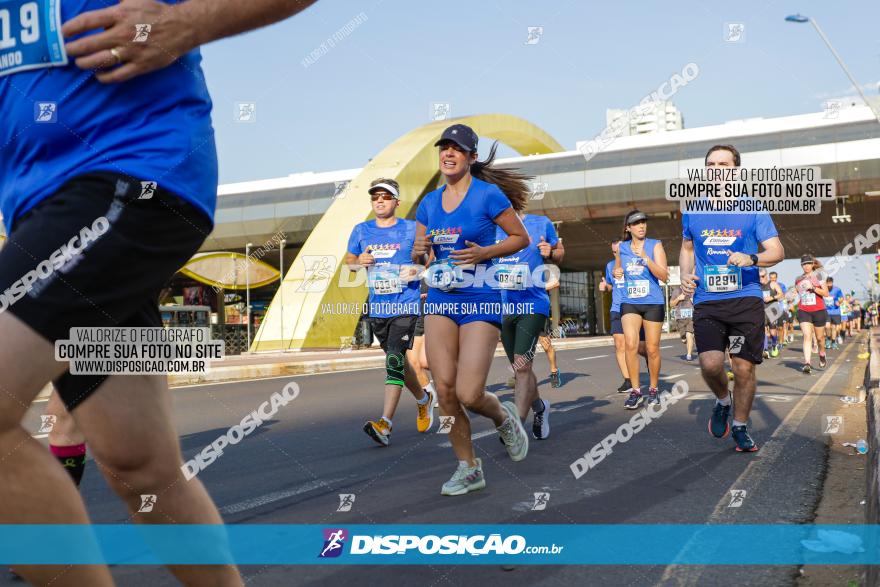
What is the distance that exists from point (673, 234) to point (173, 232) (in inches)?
1735

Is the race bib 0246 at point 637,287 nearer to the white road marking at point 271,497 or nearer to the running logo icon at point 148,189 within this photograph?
the white road marking at point 271,497

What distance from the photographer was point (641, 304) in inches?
365

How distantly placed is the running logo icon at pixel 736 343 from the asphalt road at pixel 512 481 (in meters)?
0.74

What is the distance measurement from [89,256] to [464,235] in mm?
3395

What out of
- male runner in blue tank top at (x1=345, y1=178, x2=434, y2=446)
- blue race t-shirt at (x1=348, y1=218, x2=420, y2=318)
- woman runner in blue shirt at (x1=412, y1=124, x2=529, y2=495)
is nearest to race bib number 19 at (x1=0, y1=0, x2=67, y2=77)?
woman runner in blue shirt at (x1=412, y1=124, x2=529, y2=495)

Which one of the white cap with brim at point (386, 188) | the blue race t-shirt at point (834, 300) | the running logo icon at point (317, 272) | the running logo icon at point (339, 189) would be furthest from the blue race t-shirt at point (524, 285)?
the running logo icon at point (339, 189)

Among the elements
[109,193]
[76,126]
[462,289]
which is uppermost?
[76,126]

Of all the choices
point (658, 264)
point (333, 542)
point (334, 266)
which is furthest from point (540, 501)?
point (334, 266)

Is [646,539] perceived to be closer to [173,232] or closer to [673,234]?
[173,232]

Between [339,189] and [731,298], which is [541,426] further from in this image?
[339,189]

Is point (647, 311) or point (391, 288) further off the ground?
point (391, 288)

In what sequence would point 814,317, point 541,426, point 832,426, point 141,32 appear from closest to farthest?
point 141,32, point 541,426, point 832,426, point 814,317

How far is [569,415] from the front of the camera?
8484 millimetres

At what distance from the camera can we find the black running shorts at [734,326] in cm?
608
